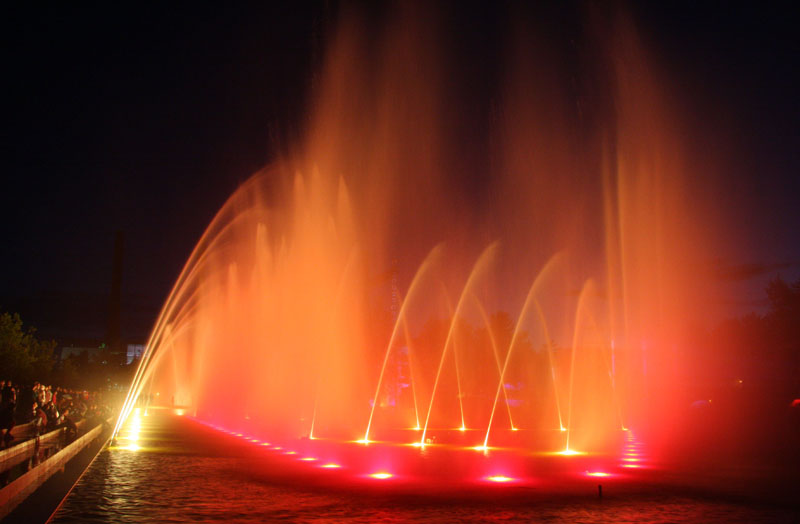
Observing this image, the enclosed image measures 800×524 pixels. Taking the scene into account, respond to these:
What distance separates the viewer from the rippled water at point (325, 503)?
376 inches

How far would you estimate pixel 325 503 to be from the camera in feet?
34.8

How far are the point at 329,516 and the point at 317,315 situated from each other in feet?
90.5

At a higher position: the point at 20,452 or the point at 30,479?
the point at 20,452

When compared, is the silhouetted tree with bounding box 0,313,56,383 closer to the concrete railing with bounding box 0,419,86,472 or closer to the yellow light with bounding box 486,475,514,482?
the concrete railing with bounding box 0,419,86,472

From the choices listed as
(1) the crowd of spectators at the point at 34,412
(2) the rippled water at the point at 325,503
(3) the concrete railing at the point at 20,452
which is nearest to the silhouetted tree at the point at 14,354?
(1) the crowd of spectators at the point at 34,412

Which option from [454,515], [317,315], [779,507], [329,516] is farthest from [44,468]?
[317,315]

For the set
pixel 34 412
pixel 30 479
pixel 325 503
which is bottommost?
pixel 325 503

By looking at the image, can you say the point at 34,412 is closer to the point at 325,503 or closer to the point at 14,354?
the point at 325,503

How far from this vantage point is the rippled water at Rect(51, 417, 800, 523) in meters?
9.54

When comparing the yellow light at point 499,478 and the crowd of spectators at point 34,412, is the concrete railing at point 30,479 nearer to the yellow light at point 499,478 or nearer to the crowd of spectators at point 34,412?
the crowd of spectators at point 34,412

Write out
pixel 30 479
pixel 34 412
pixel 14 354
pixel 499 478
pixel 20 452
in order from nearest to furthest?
1. pixel 30 479
2. pixel 499 478
3. pixel 20 452
4. pixel 34 412
5. pixel 14 354

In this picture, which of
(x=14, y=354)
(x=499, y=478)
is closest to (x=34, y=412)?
(x=499, y=478)

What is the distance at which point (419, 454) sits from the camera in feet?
62.7

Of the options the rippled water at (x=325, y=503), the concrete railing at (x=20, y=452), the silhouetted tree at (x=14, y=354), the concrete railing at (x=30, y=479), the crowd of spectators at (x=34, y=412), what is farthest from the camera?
the silhouetted tree at (x=14, y=354)
